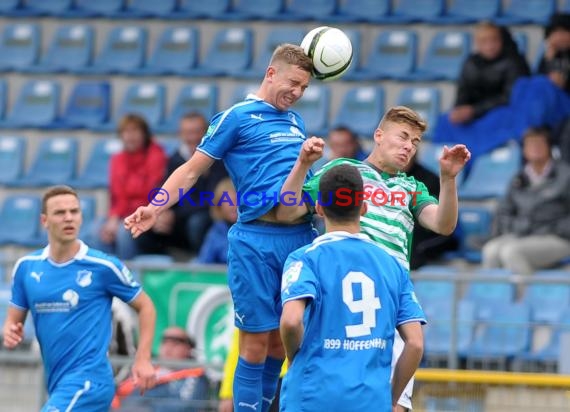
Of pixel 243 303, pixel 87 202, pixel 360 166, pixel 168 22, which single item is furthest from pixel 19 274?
pixel 168 22

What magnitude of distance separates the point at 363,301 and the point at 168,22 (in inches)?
418

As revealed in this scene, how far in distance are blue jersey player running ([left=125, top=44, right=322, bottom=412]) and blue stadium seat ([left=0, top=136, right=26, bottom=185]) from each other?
8.30 m

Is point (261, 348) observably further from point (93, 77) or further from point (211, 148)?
point (93, 77)

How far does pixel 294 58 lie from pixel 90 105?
345 inches

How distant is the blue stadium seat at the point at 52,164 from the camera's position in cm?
1579

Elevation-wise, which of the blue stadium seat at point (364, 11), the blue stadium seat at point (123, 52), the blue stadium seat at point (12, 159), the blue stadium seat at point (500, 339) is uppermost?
the blue stadium seat at point (364, 11)

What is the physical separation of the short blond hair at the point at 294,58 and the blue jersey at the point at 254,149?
0.32 meters

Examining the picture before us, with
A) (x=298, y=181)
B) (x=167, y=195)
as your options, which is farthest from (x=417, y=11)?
(x=298, y=181)

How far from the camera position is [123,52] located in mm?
16703

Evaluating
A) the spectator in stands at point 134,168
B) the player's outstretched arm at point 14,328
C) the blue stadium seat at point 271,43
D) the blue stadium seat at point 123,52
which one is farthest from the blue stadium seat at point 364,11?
the player's outstretched arm at point 14,328

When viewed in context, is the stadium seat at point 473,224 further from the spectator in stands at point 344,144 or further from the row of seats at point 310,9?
the row of seats at point 310,9

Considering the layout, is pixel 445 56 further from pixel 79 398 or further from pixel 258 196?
pixel 79 398

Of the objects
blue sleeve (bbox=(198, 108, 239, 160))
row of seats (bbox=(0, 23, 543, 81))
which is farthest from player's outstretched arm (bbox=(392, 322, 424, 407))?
row of seats (bbox=(0, 23, 543, 81))

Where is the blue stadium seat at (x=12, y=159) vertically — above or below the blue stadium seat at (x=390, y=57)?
below
